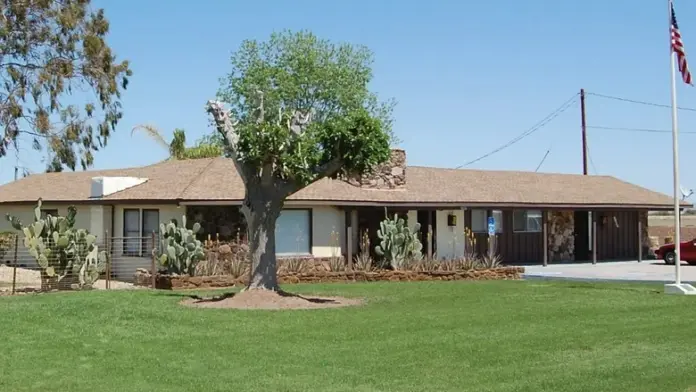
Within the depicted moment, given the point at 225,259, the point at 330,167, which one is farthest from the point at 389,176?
the point at 330,167

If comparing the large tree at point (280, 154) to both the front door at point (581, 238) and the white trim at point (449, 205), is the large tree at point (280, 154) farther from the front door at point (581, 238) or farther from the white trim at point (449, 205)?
the front door at point (581, 238)

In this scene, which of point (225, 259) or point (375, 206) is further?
point (375, 206)

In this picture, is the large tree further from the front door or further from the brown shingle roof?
the front door

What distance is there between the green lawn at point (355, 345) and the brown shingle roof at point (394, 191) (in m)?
8.16

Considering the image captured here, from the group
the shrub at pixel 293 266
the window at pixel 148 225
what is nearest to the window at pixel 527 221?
the shrub at pixel 293 266

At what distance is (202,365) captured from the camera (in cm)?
1057

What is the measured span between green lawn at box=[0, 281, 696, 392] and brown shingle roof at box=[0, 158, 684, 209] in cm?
816

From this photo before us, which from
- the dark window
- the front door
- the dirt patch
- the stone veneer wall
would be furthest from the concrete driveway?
the dark window

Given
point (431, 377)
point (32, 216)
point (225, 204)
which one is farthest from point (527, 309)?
point (32, 216)

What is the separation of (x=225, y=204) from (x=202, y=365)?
14.3m

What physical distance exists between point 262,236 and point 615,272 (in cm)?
1580

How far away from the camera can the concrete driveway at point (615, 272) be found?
26406 millimetres

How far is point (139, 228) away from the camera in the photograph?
2647cm

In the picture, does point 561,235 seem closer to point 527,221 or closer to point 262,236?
point 527,221
